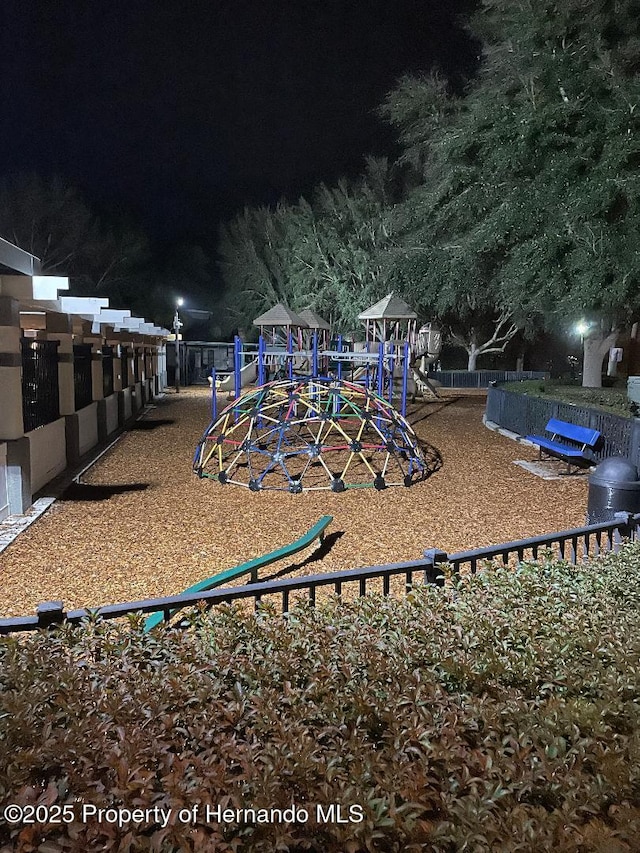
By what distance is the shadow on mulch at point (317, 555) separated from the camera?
267 inches

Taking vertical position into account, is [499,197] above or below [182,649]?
above

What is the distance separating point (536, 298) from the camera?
60.0ft

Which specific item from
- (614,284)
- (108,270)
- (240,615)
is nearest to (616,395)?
(614,284)

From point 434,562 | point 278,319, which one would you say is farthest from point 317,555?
point 278,319

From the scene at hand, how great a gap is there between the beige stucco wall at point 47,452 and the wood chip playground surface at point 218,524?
0.55m

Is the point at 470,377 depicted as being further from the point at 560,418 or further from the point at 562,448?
the point at 562,448

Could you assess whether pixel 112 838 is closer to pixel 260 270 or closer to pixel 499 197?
pixel 499 197

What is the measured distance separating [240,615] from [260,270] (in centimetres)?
4446

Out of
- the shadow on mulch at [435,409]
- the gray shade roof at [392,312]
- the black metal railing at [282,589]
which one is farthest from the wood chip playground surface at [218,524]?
the gray shade roof at [392,312]

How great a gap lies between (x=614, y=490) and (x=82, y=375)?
38.4 ft

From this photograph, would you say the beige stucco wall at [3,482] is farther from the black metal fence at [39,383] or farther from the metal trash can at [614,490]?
the metal trash can at [614,490]

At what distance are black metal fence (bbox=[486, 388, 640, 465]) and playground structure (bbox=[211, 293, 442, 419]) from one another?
2787 mm

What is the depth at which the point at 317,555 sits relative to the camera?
730cm

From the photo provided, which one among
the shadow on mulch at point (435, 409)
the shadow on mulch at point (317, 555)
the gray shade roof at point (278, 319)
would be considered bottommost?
the shadow on mulch at point (317, 555)
